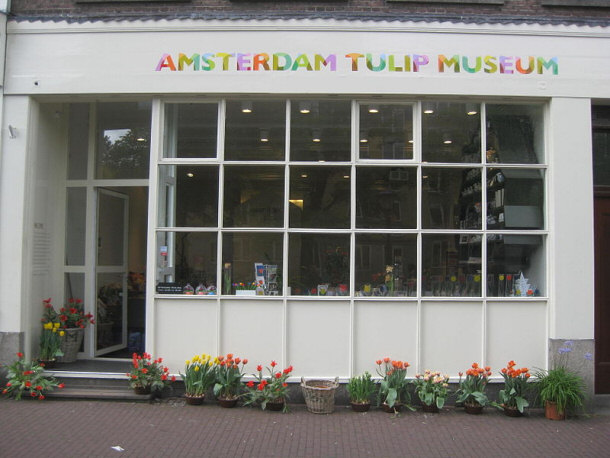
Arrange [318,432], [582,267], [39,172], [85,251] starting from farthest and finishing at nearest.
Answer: [85,251] < [39,172] < [582,267] < [318,432]

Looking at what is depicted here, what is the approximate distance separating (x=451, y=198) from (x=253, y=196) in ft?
9.18

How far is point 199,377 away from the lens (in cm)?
677

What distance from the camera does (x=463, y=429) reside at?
6.12 m

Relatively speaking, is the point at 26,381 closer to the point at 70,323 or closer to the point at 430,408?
the point at 70,323

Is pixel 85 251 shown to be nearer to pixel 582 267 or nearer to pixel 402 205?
pixel 402 205

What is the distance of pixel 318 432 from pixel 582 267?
4.17 meters

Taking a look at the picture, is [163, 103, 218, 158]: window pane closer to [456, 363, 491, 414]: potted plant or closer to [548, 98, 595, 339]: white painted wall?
[456, 363, 491, 414]: potted plant

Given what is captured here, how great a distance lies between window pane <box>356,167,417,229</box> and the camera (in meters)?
7.26

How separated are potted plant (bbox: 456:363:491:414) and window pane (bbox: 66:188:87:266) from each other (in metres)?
6.10

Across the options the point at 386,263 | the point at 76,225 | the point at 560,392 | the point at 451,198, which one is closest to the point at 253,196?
the point at 386,263

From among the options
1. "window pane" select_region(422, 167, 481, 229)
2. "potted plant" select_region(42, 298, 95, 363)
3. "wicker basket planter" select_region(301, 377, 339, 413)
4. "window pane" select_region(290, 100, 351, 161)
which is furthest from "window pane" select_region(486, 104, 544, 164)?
"potted plant" select_region(42, 298, 95, 363)

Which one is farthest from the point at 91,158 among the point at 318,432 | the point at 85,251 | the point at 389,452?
the point at 389,452

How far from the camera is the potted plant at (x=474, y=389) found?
661 cm

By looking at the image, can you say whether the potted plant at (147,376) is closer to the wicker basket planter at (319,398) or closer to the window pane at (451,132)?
the wicker basket planter at (319,398)
